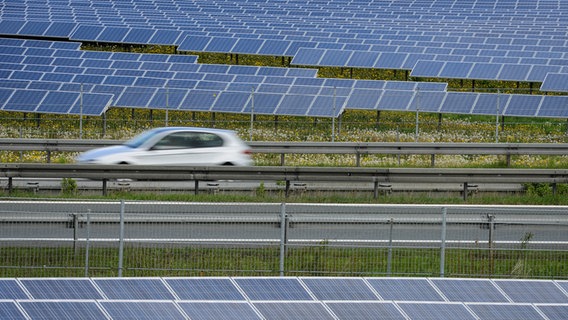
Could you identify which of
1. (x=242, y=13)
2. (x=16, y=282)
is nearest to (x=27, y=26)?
(x=242, y=13)

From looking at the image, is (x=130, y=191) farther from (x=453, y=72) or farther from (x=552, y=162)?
→ (x=453, y=72)

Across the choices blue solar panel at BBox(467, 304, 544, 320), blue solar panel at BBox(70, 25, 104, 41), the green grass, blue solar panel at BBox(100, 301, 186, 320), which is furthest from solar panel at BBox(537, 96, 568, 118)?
blue solar panel at BBox(100, 301, 186, 320)

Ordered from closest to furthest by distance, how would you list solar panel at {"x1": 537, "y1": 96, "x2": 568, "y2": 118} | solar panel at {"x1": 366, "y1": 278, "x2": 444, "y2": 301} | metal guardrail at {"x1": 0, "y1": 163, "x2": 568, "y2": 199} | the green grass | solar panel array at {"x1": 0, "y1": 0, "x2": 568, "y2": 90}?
solar panel at {"x1": 366, "y1": 278, "x2": 444, "y2": 301} < the green grass < metal guardrail at {"x1": 0, "y1": 163, "x2": 568, "y2": 199} < solar panel at {"x1": 537, "y1": 96, "x2": 568, "y2": 118} < solar panel array at {"x1": 0, "y1": 0, "x2": 568, "y2": 90}

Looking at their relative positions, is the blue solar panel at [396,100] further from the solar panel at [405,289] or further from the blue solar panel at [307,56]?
the solar panel at [405,289]

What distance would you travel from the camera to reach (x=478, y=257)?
18.8m

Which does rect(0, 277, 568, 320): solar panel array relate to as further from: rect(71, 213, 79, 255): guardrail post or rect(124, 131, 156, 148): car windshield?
rect(124, 131, 156, 148): car windshield

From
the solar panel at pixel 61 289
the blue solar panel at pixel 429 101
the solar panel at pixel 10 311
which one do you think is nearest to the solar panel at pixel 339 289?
the solar panel at pixel 61 289

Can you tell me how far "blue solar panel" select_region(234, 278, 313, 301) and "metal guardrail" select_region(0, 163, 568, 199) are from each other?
33.8 ft

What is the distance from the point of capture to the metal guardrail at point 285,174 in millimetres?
24422

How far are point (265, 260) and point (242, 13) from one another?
34.8 m

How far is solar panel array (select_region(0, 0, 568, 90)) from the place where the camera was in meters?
39.6

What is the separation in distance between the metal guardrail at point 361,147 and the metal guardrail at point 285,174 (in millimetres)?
3264

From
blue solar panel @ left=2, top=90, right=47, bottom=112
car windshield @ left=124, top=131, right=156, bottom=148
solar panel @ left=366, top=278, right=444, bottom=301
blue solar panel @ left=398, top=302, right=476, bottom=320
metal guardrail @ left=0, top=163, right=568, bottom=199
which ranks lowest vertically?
blue solar panel @ left=398, top=302, right=476, bottom=320

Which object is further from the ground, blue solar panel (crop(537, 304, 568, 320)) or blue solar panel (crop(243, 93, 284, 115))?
blue solar panel (crop(243, 93, 284, 115))
